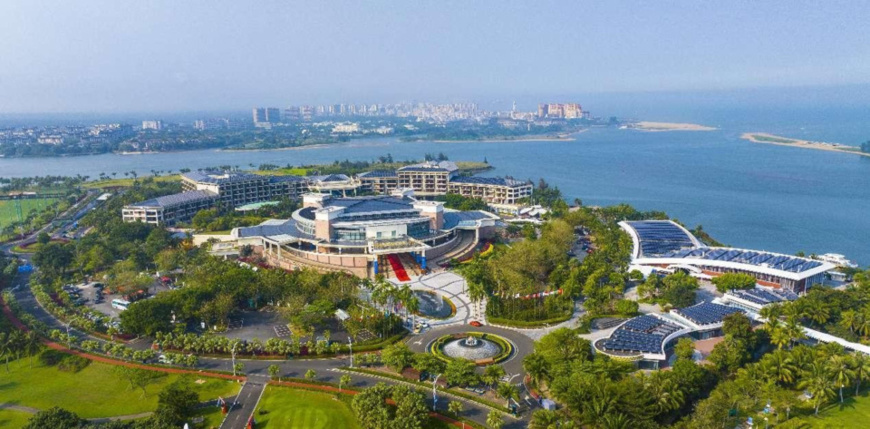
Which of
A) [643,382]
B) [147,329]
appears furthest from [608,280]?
[147,329]

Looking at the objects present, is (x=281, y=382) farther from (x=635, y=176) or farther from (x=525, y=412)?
(x=635, y=176)

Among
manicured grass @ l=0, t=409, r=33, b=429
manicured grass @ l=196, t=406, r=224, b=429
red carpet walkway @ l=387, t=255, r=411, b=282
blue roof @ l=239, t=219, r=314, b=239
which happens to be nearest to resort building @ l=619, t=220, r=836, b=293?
red carpet walkway @ l=387, t=255, r=411, b=282

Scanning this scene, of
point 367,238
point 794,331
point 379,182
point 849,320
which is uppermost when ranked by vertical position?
point 379,182

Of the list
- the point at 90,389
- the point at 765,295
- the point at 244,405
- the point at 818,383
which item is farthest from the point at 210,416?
the point at 765,295

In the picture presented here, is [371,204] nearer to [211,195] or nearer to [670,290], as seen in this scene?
[670,290]

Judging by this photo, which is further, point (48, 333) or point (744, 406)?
point (48, 333)

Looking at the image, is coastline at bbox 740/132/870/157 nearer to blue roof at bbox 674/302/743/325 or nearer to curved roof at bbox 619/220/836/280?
curved roof at bbox 619/220/836/280
